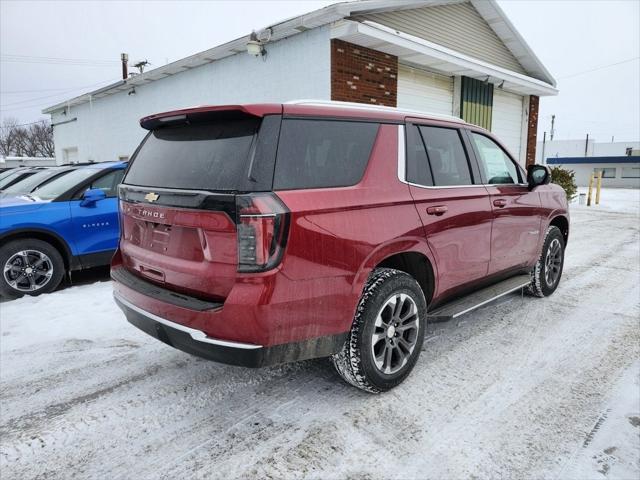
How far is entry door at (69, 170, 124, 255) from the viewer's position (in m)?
5.65

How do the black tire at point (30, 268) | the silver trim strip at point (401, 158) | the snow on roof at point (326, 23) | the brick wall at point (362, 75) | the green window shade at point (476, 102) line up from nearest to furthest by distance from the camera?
the silver trim strip at point (401, 158), the black tire at point (30, 268), the snow on roof at point (326, 23), the brick wall at point (362, 75), the green window shade at point (476, 102)

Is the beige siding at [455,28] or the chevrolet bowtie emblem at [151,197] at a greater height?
the beige siding at [455,28]

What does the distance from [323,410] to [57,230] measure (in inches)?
171

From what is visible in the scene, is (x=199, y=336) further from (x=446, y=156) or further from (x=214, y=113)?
(x=446, y=156)

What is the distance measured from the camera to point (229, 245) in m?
2.31

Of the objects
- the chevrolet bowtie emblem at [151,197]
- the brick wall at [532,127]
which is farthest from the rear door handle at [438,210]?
the brick wall at [532,127]

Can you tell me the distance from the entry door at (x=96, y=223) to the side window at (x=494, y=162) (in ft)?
15.0

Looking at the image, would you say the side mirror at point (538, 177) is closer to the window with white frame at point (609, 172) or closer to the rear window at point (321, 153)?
the rear window at point (321, 153)

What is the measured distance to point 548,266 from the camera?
5.07m

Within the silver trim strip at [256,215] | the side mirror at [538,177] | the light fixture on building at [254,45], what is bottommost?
the silver trim strip at [256,215]

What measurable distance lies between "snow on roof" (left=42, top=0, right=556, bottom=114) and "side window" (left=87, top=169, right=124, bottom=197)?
16.3 ft

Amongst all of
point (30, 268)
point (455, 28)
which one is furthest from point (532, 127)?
point (30, 268)

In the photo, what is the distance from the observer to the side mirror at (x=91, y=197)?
5711 millimetres

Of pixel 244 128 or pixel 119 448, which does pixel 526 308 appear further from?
pixel 119 448
